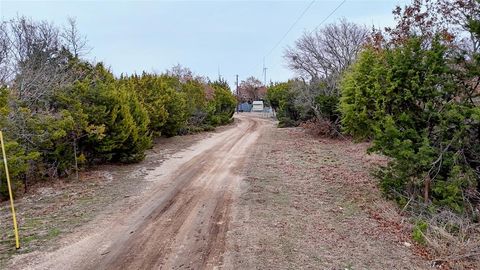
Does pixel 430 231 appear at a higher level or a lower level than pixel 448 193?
lower

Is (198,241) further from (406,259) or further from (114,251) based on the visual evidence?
(406,259)

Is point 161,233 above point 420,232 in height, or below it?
above

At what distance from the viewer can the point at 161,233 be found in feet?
19.4

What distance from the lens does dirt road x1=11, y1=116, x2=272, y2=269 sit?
16.0 feet

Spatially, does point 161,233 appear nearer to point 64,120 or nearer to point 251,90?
point 64,120

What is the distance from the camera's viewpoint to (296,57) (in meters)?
33.7

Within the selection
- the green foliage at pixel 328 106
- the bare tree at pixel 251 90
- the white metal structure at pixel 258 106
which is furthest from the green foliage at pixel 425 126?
the bare tree at pixel 251 90

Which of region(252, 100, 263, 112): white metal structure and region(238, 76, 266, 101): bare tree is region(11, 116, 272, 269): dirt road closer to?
region(252, 100, 263, 112): white metal structure

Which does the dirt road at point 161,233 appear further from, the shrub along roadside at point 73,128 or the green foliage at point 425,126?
the green foliage at point 425,126

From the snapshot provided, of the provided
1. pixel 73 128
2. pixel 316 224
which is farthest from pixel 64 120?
pixel 316 224

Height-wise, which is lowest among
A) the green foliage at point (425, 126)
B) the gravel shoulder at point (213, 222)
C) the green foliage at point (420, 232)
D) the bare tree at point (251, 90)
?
the green foliage at point (420, 232)

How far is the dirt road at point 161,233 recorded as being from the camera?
4.87 m

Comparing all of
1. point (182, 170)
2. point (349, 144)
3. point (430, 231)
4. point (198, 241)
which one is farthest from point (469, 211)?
point (349, 144)

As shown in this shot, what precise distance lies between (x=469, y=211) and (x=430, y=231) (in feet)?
4.46
